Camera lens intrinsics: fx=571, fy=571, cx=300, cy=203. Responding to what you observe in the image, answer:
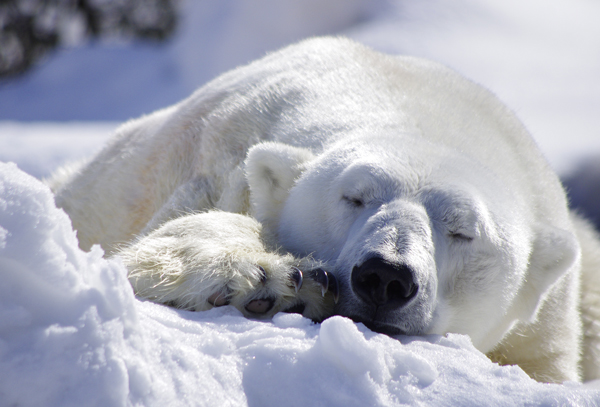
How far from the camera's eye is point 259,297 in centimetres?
134

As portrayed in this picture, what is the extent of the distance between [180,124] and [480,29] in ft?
20.0

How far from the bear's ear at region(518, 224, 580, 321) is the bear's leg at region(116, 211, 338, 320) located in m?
0.76

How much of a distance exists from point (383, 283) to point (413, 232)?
7.1 inches

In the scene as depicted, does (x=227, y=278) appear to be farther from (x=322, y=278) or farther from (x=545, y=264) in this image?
(x=545, y=264)

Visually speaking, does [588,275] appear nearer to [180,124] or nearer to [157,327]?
[180,124]

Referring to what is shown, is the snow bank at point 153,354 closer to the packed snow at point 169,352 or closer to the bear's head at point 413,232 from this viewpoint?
the packed snow at point 169,352

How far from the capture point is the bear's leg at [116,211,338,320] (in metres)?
1.34

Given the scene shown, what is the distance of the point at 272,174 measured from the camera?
1.96 metres

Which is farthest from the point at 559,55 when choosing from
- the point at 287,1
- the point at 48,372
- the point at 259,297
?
the point at 48,372

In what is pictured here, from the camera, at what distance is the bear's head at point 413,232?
4.55 ft

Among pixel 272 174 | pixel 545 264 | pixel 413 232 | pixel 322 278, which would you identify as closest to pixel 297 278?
pixel 322 278

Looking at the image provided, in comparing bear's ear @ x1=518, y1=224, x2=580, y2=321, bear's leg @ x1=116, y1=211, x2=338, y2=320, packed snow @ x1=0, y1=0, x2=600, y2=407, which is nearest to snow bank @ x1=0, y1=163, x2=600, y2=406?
packed snow @ x1=0, y1=0, x2=600, y2=407

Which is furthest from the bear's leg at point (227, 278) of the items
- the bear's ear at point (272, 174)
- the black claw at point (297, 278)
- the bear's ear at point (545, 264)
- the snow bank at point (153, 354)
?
the bear's ear at point (545, 264)

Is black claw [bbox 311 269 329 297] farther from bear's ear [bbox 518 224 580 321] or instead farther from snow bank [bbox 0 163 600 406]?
bear's ear [bbox 518 224 580 321]
